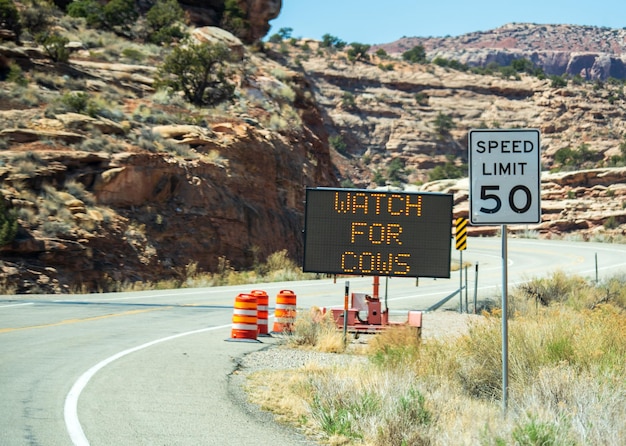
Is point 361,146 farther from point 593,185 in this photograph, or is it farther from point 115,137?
point 115,137

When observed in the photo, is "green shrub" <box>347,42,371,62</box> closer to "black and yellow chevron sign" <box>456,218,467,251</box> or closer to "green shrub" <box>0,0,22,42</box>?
"green shrub" <box>0,0,22,42</box>

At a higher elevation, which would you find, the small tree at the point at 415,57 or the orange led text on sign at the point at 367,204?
the small tree at the point at 415,57

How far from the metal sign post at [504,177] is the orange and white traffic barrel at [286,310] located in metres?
9.57

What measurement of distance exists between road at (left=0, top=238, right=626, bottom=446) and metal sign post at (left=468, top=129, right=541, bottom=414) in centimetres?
301

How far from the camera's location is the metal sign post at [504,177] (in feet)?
26.0

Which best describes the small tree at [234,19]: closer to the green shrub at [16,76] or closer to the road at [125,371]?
the green shrub at [16,76]

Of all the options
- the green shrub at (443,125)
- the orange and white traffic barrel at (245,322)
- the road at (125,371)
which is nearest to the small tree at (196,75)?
the road at (125,371)


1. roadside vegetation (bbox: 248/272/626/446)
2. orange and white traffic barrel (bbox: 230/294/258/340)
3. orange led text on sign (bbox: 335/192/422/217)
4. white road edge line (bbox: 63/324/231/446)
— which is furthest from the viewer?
orange led text on sign (bbox: 335/192/422/217)

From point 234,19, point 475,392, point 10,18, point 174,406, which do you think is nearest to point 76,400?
point 174,406

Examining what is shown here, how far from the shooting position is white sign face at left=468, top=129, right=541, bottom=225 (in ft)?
26.0

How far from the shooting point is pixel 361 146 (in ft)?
344

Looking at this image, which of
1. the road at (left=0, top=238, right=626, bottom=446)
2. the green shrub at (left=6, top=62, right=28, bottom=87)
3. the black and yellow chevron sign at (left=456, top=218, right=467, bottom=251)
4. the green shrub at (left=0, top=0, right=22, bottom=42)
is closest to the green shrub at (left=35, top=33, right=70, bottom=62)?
the green shrub at (left=0, top=0, right=22, bottom=42)

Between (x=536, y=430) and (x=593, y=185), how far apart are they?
71.7 metres

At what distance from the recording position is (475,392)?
32.1 feet
